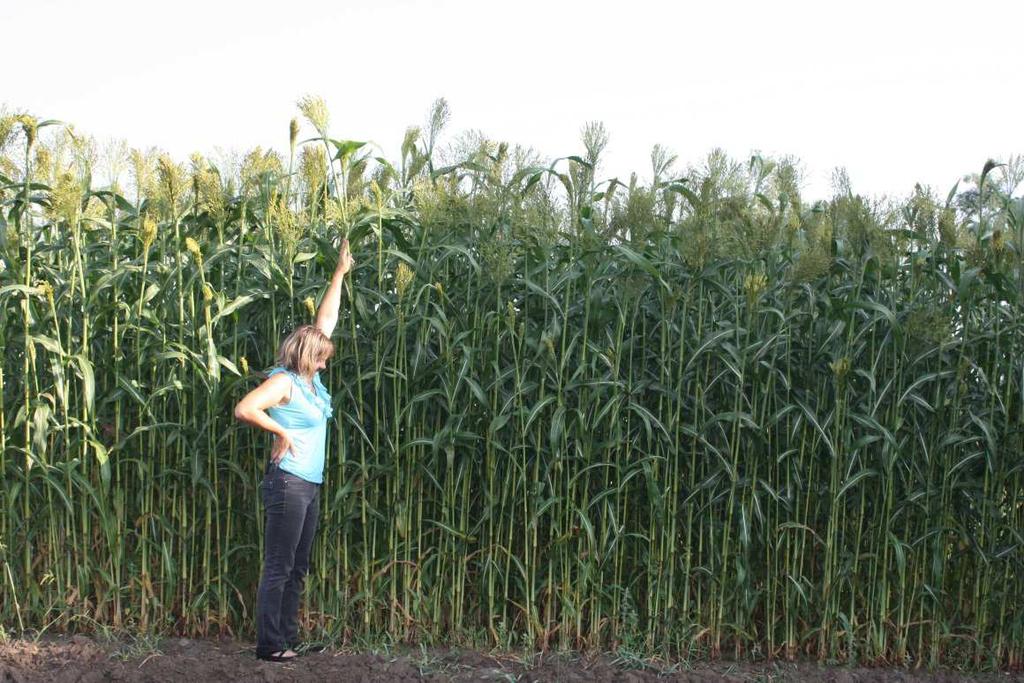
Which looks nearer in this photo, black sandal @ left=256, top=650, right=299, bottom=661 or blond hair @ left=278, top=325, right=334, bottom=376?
blond hair @ left=278, top=325, right=334, bottom=376

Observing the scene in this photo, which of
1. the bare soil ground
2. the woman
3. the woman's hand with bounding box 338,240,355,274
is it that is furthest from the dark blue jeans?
the woman's hand with bounding box 338,240,355,274

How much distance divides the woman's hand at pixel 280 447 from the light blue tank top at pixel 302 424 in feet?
0.05

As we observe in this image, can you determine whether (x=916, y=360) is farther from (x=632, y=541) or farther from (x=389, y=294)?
(x=389, y=294)

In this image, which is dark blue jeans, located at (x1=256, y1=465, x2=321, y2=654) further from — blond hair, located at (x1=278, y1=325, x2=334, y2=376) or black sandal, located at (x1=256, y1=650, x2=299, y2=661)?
blond hair, located at (x1=278, y1=325, x2=334, y2=376)

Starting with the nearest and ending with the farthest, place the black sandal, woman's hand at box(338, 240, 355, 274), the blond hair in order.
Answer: the blond hair
the black sandal
woman's hand at box(338, 240, 355, 274)

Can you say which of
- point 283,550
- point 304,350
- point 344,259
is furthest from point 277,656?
point 344,259

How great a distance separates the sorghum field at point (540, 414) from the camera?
3.97 metres

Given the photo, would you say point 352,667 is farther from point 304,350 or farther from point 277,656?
point 304,350

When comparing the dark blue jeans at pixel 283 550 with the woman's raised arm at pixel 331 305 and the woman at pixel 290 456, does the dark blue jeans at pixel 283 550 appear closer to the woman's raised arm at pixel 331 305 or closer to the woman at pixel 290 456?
the woman at pixel 290 456

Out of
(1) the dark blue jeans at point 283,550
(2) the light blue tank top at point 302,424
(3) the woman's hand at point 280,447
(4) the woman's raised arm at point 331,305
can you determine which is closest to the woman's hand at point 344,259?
(4) the woman's raised arm at point 331,305

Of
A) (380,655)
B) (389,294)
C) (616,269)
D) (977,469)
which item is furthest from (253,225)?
(977,469)

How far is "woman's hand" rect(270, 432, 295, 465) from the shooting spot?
3697mm

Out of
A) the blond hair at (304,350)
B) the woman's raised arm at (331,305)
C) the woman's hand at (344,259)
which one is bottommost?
the blond hair at (304,350)

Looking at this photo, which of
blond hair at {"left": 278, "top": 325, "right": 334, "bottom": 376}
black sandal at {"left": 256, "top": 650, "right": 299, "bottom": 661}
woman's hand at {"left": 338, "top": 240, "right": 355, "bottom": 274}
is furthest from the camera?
woman's hand at {"left": 338, "top": 240, "right": 355, "bottom": 274}
